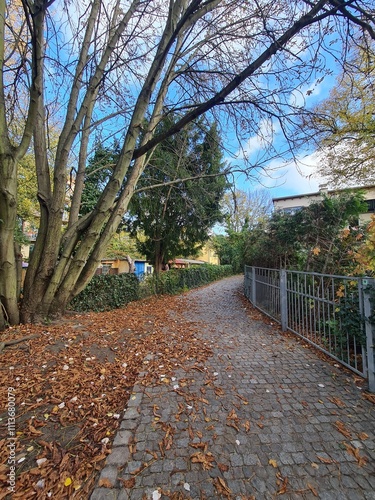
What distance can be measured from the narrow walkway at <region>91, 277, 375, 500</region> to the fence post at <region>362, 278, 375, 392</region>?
22 centimetres

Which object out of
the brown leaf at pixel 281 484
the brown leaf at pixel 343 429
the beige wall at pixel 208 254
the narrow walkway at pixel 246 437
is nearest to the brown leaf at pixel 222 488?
the narrow walkway at pixel 246 437

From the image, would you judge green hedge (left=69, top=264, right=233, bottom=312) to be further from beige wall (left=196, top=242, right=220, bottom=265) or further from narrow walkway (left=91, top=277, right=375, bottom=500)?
beige wall (left=196, top=242, right=220, bottom=265)

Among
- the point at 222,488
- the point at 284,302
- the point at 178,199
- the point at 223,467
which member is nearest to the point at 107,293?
the point at 178,199

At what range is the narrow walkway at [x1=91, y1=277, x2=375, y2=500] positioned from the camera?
4.91ft

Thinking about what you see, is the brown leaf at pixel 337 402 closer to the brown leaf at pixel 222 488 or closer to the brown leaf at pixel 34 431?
the brown leaf at pixel 222 488

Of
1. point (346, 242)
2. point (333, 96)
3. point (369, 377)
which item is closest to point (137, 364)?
point (369, 377)

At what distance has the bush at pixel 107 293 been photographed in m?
6.40

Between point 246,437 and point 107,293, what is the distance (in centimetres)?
608

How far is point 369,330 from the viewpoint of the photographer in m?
2.63

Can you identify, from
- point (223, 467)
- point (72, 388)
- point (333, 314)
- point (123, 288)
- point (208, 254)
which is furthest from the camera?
point (208, 254)

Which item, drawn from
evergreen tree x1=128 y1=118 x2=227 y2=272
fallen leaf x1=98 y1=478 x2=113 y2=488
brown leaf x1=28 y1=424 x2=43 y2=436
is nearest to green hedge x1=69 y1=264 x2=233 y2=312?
evergreen tree x1=128 y1=118 x2=227 y2=272

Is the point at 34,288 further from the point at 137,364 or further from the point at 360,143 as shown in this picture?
the point at 360,143

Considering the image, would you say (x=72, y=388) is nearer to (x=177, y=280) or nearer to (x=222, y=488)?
(x=222, y=488)

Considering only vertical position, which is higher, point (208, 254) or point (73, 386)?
point (208, 254)
